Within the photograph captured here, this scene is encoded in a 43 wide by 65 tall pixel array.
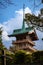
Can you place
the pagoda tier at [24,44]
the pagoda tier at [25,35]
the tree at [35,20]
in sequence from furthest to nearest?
the pagoda tier at [24,44] < the pagoda tier at [25,35] < the tree at [35,20]

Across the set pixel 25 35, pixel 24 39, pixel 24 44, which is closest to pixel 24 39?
pixel 24 39

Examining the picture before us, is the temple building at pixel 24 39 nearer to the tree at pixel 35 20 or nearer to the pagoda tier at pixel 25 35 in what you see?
the pagoda tier at pixel 25 35

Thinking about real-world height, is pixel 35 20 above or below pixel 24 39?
above

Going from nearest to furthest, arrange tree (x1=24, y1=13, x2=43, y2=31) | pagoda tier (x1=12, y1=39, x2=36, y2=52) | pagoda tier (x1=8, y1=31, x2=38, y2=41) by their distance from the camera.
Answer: tree (x1=24, y1=13, x2=43, y2=31), pagoda tier (x1=8, y1=31, x2=38, y2=41), pagoda tier (x1=12, y1=39, x2=36, y2=52)

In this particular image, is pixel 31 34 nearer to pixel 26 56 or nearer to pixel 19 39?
pixel 19 39

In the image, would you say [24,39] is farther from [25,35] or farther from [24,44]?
[25,35]

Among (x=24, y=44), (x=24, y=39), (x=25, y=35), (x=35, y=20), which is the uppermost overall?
(x=35, y=20)

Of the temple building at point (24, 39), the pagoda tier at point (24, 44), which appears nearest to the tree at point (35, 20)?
the temple building at point (24, 39)

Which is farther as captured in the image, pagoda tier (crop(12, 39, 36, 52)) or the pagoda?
pagoda tier (crop(12, 39, 36, 52))

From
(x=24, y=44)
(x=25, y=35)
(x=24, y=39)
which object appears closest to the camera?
(x=25, y=35)

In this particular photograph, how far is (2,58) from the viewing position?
3.54 metres

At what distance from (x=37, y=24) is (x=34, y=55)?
326 centimetres

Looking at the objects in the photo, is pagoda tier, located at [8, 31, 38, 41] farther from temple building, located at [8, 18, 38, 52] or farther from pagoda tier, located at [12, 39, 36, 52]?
pagoda tier, located at [12, 39, 36, 52]

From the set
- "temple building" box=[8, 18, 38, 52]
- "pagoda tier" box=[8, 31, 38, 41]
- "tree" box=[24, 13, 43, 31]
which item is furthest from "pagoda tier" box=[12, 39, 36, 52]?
"tree" box=[24, 13, 43, 31]
